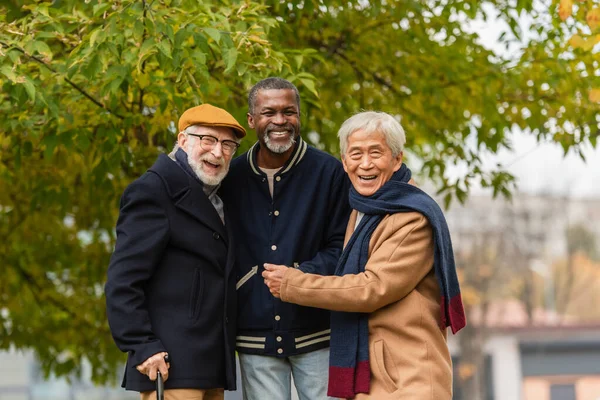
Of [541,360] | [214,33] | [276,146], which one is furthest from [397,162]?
[541,360]

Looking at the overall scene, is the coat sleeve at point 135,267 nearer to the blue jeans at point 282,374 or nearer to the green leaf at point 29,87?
the blue jeans at point 282,374

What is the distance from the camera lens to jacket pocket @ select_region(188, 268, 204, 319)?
13.1 feet

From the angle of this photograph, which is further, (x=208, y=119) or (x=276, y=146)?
(x=276, y=146)

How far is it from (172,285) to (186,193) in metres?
0.38

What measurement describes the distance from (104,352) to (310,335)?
517 centimetres

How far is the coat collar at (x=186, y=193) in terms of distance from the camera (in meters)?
4.03

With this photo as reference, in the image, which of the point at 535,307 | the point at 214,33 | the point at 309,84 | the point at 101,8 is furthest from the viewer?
the point at 535,307

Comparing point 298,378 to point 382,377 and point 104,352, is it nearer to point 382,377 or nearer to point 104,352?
point 382,377

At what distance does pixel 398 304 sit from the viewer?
3939 mm

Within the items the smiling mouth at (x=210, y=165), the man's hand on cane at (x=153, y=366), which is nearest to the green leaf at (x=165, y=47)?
the smiling mouth at (x=210, y=165)

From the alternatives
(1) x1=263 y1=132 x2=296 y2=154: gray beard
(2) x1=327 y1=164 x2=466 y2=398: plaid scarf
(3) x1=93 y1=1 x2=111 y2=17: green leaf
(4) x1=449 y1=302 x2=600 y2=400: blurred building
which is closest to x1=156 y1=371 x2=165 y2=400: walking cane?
(2) x1=327 y1=164 x2=466 y2=398: plaid scarf

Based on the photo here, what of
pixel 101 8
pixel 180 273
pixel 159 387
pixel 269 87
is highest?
pixel 101 8

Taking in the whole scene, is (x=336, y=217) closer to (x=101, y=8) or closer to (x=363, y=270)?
(x=363, y=270)

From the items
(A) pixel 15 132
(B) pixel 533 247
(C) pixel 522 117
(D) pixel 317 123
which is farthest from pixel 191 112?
(B) pixel 533 247
